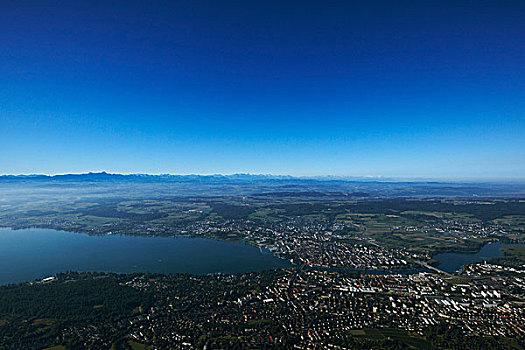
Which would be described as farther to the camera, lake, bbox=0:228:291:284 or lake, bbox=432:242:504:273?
lake, bbox=0:228:291:284

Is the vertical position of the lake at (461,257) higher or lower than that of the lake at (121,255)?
higher

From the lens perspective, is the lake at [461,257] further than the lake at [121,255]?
No

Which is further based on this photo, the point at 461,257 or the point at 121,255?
the point at 121,255

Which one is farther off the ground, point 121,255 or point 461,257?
point 461,257

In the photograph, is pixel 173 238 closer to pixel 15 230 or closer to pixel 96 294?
pixel 96 294

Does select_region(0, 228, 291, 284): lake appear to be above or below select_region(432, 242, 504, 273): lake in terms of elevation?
below
